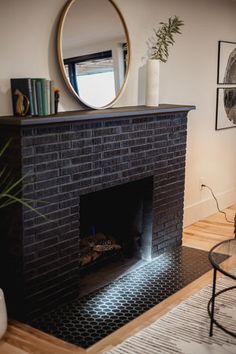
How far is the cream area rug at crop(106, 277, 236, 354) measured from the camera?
98.5 inches

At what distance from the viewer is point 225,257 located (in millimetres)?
2875

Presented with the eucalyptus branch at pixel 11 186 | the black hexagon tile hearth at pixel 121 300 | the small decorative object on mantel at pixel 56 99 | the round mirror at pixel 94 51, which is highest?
the round mirror at pixel 94 51

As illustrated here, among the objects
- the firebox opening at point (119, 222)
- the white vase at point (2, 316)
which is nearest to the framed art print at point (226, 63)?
the firebox opening at point (119, 222)

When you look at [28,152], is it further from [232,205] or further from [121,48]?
[232,205]

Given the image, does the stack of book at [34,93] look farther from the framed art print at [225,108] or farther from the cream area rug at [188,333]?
the framed art print at [225,108]

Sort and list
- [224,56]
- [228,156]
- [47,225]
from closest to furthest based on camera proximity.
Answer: [47,225] → [224,56] → [228,156]

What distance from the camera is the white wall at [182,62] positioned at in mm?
2775

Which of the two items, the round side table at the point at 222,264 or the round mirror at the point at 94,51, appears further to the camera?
the round mirror at the point at 94,51

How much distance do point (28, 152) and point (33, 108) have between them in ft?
0.91

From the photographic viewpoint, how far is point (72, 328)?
8.84 ft

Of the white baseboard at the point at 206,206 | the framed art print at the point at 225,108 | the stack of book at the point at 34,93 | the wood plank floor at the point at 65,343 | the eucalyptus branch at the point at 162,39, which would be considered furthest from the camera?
the framed art print at the point at 225,108

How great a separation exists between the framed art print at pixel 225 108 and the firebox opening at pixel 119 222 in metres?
1.61

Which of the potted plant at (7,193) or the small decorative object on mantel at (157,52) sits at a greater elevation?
the small decorative object on mantel at (157,52)

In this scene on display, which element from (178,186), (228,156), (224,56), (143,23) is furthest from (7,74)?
(228,156)
